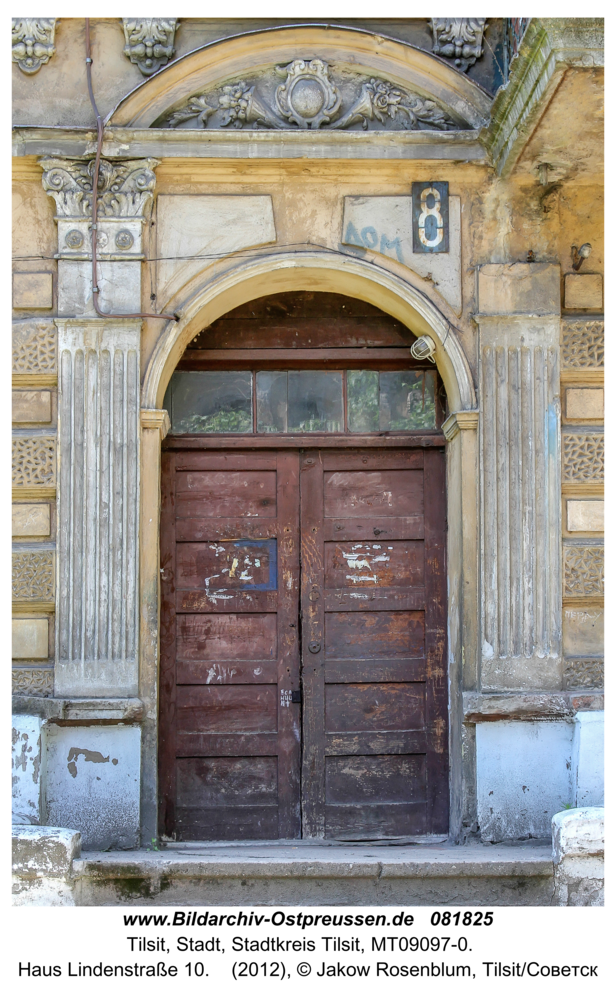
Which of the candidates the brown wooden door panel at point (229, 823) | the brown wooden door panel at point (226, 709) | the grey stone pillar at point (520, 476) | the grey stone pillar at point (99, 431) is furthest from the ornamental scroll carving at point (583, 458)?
the brown wooden door panel at point (229, 823)

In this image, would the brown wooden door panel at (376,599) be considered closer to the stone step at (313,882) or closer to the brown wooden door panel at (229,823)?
the brown wooden door panel at (229,823)

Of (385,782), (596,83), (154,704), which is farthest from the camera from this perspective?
(385,782)

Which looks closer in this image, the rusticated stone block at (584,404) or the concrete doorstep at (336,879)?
the concrete doorstep at (336,879)

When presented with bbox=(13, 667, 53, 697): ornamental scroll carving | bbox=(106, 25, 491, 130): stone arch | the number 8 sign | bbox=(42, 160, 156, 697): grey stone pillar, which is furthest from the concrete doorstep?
bbox=(106, 25, 491, 130): stone arch

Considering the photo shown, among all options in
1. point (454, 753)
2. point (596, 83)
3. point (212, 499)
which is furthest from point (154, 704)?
point (596, 83)

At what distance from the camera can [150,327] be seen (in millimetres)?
6016

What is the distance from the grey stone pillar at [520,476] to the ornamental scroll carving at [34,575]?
8.32 ft

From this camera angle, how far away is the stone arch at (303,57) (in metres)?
5.94

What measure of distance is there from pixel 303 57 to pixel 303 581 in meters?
3.20

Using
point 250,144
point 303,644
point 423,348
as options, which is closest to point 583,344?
point 423,348

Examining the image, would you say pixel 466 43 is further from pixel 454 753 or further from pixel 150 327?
pixel 454 753

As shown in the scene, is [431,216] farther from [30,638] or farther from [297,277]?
[30,638]

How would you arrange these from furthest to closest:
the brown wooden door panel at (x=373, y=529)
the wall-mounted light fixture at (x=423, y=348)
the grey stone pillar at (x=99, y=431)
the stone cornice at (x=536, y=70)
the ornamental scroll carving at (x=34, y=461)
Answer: the brown wooden door panel at (x=373, y=529) → the wall-mounted light fixture at (x=423, y=348) → the ornamental scroll carving at (x=34, y=461) → the grey stone pillar at (x=99, y=431) → the stone cornice at (x=536, y=70)

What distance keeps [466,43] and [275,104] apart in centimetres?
122
